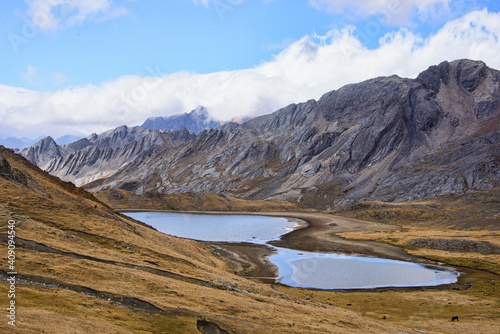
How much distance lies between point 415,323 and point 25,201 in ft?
128

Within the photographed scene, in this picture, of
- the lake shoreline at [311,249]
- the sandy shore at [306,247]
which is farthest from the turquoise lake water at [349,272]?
the sandy shore at [306,247]

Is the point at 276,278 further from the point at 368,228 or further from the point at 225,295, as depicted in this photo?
the point at 368,228

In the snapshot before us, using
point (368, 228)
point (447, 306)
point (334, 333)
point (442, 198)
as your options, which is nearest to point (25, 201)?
point (334, 333)

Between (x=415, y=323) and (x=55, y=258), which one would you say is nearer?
(x=55, y=258)

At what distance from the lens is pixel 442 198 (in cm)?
14275

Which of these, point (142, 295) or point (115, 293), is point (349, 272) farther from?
point (115, 293)

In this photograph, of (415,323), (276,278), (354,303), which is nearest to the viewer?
(415,323)

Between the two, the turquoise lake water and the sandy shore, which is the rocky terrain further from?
the sandy shore

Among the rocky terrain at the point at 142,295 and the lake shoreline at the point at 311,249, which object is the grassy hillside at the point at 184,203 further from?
the rocky terrain at the point at 142,295

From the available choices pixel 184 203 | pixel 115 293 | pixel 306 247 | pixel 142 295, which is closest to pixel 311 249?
pixel 306 247

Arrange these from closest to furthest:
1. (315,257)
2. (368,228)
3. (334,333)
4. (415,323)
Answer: (334,333) < (415,323) < (315,257) < (368,228)

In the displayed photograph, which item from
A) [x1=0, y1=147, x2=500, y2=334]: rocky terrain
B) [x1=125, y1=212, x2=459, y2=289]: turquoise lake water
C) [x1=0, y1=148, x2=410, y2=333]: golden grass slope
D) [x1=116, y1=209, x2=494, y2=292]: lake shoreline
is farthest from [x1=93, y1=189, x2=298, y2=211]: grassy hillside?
[x1=0, y1=148, x2=410, y2=333]: golden grass slope

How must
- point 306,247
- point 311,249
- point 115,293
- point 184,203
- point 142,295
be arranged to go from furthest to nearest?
point 184,203 → point 306,247 → point 311,249 → point 142,295 → point 115,293

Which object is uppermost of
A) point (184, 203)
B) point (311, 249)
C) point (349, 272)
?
point (184, 203)
